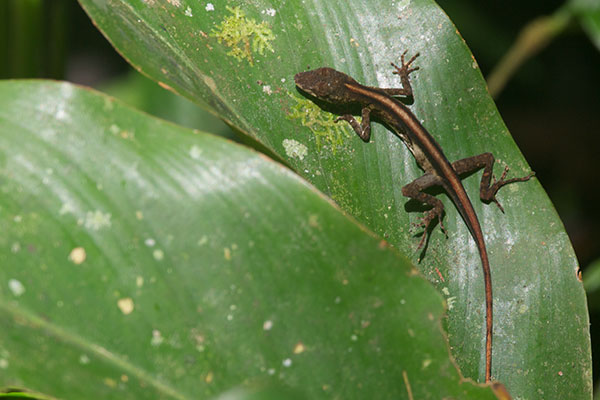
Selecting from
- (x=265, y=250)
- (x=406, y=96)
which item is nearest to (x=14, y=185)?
(x=265, y=250)

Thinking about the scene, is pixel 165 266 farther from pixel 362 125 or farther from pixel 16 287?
pixel 362 125

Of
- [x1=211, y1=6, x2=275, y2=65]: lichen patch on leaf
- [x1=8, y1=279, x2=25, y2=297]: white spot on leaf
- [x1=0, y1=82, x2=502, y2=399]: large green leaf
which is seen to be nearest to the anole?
[x1=211, y1=6, x2=275, y2=65]: lichen patch on leaf

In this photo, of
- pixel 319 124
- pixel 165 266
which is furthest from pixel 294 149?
pixel 165 266

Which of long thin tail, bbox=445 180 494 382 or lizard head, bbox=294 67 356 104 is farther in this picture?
lizard head, bbox=294 67 356 104

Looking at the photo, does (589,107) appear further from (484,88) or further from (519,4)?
(484,88)

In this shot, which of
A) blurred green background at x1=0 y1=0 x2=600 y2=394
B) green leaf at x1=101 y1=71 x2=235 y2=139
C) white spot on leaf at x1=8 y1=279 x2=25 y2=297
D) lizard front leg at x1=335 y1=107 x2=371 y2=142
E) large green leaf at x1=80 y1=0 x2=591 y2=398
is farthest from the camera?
blurred green background at x1=0 y1=0 x2=600 y2=394

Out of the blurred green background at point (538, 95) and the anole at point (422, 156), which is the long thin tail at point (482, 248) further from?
the blurred green background at point (538, 95)

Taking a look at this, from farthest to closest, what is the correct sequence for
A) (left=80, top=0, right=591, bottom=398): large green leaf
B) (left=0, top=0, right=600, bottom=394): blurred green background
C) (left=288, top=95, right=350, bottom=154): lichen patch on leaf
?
(left=0, top=0, right=600, bottom=394): blurred green background, (left=288, top=95, right=350, bottom=154): lichen patch on leaf, (left=80, top=0, right=591, bottom=398): large green leaf

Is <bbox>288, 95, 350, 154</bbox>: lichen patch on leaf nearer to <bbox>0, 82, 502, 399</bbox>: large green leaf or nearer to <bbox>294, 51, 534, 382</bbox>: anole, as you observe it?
<bbox>294, 51, 534, 382</bbox>: anole
